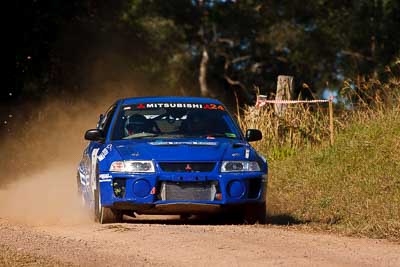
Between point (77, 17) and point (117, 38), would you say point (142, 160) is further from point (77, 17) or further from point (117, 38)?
point (117, 38)

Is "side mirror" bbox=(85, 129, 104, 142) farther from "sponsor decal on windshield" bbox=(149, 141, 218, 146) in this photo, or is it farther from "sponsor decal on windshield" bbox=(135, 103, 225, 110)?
"sponsor decal on windshield" bbox=(149, 141, 218, 146)

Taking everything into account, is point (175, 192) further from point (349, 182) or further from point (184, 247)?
point (349, 182)

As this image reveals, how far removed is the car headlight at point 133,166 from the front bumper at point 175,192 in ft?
0.21

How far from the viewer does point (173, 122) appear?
47.0 feet

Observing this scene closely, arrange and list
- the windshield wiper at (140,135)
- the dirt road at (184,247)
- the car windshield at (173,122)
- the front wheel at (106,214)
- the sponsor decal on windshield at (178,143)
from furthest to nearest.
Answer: the car windshield at (173,122), the windshield wiper at (140,135), the sponsor decal on windshield at (178,143), the front wheel at (106,214), the dirt road at (184,247)

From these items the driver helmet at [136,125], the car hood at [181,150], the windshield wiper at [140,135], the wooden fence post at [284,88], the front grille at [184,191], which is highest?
the wooden fence post at [284,88]

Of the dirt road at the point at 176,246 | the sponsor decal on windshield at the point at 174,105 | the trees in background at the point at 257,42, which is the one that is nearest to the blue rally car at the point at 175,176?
the dirt road at the point at 176,246

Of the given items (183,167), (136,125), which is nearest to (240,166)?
(183,167)

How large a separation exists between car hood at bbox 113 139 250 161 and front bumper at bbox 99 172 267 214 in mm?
213

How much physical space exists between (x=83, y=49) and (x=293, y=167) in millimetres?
23512

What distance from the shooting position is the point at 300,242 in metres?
11.4

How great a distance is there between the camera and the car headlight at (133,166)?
1300cm

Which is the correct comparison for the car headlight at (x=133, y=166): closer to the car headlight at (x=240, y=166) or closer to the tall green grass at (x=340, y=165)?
the car headlight at (x=240, y=166)

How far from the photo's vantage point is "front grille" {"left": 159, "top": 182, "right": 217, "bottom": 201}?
42.5 ft
